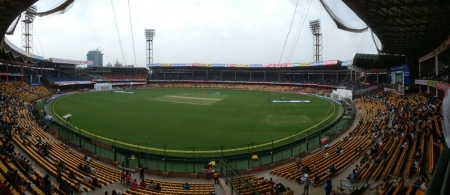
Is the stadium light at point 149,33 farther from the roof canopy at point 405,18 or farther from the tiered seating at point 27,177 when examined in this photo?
the tiered seating at point 27,177

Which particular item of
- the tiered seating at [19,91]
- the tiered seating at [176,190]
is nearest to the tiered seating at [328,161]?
the tiered seating at [176,190]

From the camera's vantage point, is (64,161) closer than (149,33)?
Yes

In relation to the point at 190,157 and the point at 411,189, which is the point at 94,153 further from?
the point at 411,189

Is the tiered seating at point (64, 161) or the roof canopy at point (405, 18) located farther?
the roof canopy at point (405, 18)

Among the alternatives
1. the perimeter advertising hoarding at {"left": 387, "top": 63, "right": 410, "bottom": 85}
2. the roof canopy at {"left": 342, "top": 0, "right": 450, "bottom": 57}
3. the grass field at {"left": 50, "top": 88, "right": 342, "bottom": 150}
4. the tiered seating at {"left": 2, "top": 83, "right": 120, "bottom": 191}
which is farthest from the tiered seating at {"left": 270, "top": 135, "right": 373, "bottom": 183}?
the perimeter advertising hoarding at {"left": 387, "top": 63, "right": 410, "bottom": 85}

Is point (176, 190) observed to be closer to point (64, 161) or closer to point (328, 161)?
point (64, 161)

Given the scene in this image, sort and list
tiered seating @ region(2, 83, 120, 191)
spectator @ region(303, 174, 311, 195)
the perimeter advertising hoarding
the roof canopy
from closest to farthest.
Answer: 1. spectator @ region(303, 174, 311, 195)
2. tiered seating @ region(2, 83, 120, 191)
3. the roof canopy
4. the perimeter advertising hoarding

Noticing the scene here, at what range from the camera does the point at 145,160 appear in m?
18.6

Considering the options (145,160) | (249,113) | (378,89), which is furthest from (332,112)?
(145,160)

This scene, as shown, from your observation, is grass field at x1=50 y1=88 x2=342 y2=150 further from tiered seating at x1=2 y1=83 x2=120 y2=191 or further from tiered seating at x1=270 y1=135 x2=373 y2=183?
tiered seating at x1=270 y1=135 x2=373 y2=183

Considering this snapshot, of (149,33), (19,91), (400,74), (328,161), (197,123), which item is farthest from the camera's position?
(149,33)

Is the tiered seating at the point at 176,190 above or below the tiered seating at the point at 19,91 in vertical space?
below

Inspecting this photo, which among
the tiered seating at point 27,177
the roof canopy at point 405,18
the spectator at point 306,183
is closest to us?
the tiered seating at point 27,177

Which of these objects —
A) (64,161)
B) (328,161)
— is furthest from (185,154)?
(328,161)
